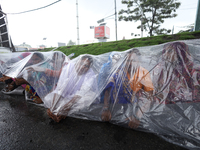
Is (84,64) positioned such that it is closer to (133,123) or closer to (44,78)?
(44,78)

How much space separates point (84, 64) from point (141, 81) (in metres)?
0.93

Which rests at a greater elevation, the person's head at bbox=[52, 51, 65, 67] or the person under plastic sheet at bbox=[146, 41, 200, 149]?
the person's head at bbox=[52, 51, 65, 67]

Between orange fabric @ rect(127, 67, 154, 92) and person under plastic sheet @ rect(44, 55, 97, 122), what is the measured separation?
0.56 m

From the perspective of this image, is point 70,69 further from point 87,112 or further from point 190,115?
point 190,115

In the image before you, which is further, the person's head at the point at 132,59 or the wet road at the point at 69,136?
the person's head at the point at 132,59

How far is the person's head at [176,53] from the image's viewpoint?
4.43 feet

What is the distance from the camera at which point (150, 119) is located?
134 cm

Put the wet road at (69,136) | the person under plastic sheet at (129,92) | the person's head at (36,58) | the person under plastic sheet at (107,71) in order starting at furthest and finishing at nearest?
the person's head at (36,58)
the person under plastic sheet at (107,71)
the person under plastic sheet at (129,92)
the wet road at (69,136)

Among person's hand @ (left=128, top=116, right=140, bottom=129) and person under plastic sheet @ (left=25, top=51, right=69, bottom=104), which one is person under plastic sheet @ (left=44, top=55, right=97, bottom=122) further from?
person's hand @ (left=128, top=116, right=140, bottom=129)

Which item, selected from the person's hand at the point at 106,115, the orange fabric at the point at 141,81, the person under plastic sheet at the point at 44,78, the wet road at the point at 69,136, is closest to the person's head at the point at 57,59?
the person under plastic sheet at the point at 44,78

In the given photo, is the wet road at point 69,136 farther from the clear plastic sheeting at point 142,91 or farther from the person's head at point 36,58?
the person's head at point 36,58

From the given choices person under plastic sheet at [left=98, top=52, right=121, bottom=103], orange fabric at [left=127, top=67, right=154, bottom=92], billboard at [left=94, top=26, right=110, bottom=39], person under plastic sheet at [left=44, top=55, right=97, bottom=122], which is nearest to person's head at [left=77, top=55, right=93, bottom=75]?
person under plastic sheet at [left=44, top=55, right=97, bottom=122]

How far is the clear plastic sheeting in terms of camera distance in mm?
1257

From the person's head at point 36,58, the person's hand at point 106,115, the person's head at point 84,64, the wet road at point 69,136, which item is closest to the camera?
the wet road at point 69,136
